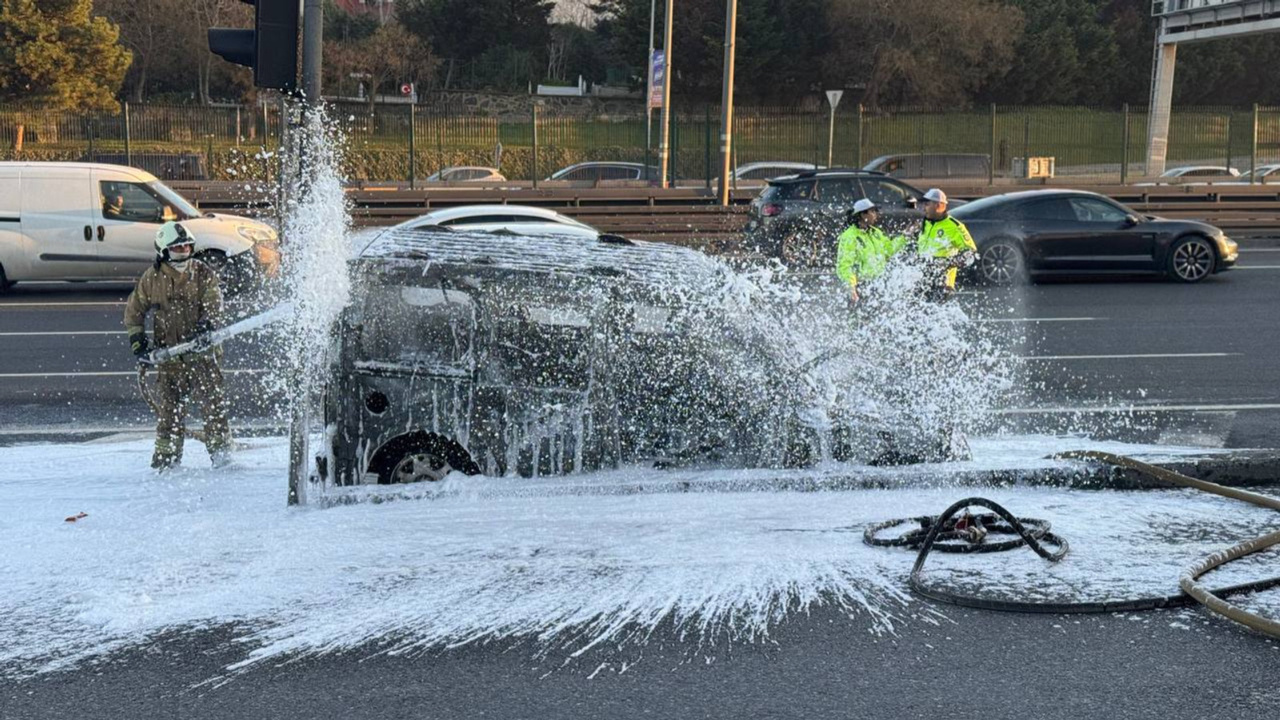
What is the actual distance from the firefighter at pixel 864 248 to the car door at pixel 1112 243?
25.1 feet

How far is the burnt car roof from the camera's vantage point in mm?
7492

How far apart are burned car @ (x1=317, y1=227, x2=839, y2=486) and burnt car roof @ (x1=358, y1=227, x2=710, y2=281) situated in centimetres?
3

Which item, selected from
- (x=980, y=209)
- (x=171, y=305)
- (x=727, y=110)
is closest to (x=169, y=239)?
(x=171, y=305)

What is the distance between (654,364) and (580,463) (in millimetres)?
670

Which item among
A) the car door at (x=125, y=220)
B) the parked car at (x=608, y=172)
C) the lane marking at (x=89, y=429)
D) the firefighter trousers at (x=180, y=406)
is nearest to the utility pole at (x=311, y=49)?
the firefighter trousers at (x=180, y=406)

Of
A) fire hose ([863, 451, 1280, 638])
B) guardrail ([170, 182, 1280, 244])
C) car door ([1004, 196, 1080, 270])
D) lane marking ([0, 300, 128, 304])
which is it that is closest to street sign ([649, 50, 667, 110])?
guardrail ([170, 182, 1280, 244])

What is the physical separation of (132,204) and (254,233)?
5.55ft

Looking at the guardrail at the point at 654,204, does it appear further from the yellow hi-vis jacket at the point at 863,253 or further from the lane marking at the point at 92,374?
the lane marking at the point at 92,374

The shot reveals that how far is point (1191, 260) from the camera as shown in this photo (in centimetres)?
1895

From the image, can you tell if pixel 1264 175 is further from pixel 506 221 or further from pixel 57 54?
pixel 57 54

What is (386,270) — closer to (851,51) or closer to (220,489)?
(220,489)

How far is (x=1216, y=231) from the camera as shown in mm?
19203

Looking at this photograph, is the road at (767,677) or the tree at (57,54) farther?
the tree at (57,54)

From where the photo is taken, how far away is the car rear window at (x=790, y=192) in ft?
70.0
